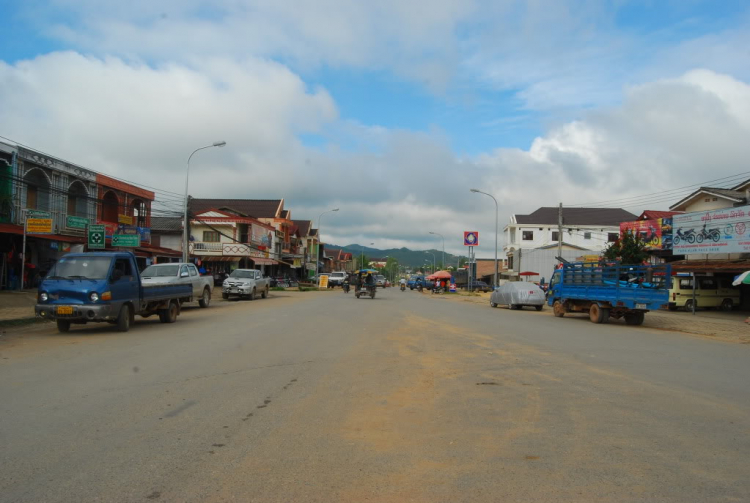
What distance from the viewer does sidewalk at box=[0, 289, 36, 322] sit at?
57.9 feet

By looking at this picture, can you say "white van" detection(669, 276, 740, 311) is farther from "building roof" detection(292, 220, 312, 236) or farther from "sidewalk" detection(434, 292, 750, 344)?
"building roof" detection(292, 220, 312, 236)

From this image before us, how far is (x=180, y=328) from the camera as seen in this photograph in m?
15.9

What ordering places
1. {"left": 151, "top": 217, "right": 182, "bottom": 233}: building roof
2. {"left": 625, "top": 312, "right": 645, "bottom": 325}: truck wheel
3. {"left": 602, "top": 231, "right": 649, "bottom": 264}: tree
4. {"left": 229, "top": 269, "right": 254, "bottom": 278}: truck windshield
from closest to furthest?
{"left": 625, "top": 312, "right": 645, "bottom": 325}: truck wheel → {"left": 229, "top": 269, "right": 254, "bottom": 278}: truck windshield → {"left": 602, "top": 231, "right": 649, "bottom": 264}: tree → {"left": 151, "top": 217, "right": 182, "bottom": 233}: building roof

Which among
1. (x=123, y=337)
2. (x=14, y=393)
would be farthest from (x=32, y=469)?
(x=123, y=337)

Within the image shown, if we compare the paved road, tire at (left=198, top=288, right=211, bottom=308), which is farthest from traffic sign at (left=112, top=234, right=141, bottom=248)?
the paved road

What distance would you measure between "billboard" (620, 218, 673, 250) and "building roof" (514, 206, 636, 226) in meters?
39.6

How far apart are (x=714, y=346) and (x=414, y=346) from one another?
8121mm

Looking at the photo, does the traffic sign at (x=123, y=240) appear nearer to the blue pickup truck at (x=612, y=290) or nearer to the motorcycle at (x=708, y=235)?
the blue pickup truck at (x=612, y=290)

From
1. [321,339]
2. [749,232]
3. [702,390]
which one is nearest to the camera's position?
[702,390]

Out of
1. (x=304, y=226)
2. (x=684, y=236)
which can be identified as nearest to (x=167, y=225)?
(x=304, y=226)

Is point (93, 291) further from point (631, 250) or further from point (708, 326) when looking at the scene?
point (631, 250)

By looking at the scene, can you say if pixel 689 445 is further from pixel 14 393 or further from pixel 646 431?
pixel 14 393

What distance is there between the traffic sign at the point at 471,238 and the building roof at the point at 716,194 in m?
17.0

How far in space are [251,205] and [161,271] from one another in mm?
50410
